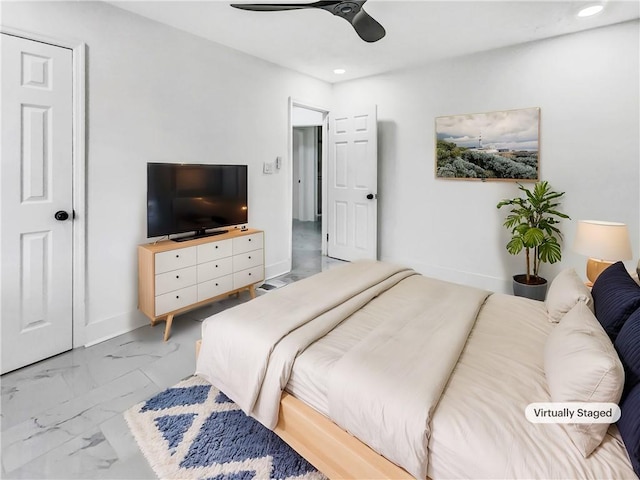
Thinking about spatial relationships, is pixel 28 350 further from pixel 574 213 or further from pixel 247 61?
pixel 574 213

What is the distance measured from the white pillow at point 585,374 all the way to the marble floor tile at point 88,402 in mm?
1624

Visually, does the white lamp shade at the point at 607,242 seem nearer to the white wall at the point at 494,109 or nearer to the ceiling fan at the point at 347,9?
the white wall at the point at 494,109

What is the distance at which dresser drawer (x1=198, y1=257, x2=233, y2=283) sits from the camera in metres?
3.07

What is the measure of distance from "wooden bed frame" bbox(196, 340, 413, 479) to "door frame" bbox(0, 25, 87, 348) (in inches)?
76.9

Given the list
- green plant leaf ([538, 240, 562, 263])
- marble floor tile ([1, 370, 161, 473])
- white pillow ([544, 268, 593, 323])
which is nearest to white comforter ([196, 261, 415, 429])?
marble floor tile ([1, 370, 161, 473])

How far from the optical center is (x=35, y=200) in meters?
2.37

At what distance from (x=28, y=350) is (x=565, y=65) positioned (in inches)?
194

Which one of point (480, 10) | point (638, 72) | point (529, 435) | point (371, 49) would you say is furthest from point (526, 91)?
point (529, 435)

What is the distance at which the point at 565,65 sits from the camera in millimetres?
3293

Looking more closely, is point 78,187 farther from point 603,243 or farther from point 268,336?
point 603,243

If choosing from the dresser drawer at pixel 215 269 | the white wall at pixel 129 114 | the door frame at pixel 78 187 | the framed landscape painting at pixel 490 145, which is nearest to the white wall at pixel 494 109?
the framed landscape painting at pixel 490 145

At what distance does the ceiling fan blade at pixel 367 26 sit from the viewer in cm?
214

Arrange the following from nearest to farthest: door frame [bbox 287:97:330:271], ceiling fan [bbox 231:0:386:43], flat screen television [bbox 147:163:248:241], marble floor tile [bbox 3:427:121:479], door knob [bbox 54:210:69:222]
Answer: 1. marble floor tile [bbox 3:427:121:479]
2. ceiling fan [bbox 231:0:386:43]
3. door knob [bbox 54:210:69:222]
4. flat screen television [bbox 147:163:248:241]
5. door frame [bbox 287:97:330:271]

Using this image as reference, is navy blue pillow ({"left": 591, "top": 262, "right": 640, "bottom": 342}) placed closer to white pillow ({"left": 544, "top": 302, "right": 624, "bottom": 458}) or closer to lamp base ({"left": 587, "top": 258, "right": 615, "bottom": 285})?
white pillow ({"left": 544, "top": 302, "right": 624, "bottom": 458})
